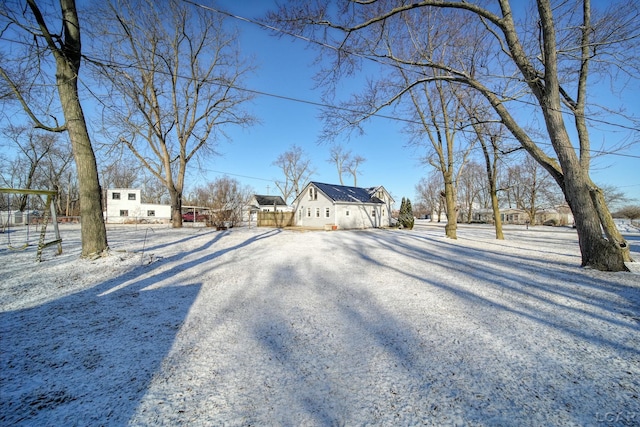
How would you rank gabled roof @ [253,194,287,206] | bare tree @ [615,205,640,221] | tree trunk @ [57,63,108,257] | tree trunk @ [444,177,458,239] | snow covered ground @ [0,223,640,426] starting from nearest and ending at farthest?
snow covered ground @ [0,223,640,426] → tree trunk @ [57,63,108,257] → tree trunk @ [444,177,458,239] → bare tree @ [615,205,640,221] → gabled roof @ [253,194,287,206]

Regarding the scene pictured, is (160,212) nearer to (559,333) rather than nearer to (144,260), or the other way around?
(144,260)

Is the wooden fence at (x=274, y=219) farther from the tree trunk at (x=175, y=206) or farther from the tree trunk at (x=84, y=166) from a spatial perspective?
the tree trunk at (x=84, y=166)

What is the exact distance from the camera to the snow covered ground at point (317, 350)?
180cm

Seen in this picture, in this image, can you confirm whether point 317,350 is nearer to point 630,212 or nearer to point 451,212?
point 451,212

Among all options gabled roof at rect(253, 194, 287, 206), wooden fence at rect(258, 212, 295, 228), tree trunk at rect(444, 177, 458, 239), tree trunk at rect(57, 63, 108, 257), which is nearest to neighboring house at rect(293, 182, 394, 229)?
wooden fence at rect(258, 212, 295, 228)

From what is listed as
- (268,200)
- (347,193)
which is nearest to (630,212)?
(347,193)

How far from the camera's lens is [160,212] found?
37500 millimetres

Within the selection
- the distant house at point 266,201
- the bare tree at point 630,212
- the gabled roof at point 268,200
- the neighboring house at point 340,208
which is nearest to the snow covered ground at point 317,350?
the neighboring house at point 340,208

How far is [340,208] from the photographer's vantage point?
83.1 feet

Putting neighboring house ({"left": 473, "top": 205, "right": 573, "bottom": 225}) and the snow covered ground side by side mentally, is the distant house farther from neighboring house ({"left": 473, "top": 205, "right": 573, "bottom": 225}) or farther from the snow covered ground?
the snow covered ground

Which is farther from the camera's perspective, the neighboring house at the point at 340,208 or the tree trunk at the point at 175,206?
the neighboring house at the point at 340,208

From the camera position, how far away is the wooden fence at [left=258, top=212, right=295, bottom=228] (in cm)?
2611

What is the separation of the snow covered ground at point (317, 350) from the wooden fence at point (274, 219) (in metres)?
20.8

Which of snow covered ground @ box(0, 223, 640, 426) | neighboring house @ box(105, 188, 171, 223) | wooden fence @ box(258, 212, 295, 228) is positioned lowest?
snow covered ground @ box(0, 223, 640, 426)
